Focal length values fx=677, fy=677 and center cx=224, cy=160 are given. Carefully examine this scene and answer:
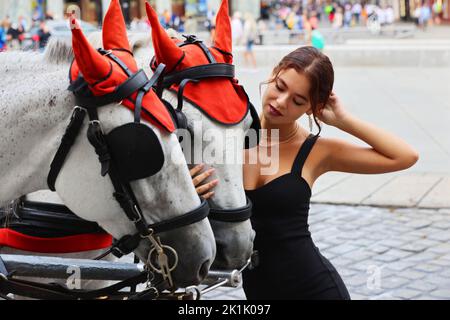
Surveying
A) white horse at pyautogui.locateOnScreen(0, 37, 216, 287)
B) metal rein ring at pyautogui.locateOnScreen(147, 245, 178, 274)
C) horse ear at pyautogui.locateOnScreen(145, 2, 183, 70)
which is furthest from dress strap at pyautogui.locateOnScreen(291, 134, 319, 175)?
metal rein ring at pyautogui.locateOnScreen(147, 245, 178, 274)

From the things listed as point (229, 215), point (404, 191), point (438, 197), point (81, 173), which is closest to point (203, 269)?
point (229, 215)

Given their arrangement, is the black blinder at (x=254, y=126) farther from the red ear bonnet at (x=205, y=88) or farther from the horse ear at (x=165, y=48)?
the horse ear at (x=165, y=48)

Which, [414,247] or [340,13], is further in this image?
[340,13]

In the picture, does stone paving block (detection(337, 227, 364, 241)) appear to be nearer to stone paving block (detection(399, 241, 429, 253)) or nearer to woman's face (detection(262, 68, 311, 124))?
stone paving block (detection(399, 241, 429, 253))

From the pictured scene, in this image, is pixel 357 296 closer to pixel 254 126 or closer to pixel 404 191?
pixel 254 126

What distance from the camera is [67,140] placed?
6.92 ft

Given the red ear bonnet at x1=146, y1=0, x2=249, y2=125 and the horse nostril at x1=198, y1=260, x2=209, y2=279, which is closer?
the horse nostril at x1=198, y1=260, x2=209, y2=279

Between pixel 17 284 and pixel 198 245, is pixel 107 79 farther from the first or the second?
pixel 17 284

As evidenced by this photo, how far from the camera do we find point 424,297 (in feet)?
15.7

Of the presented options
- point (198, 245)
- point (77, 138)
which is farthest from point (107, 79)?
point (198, 245)

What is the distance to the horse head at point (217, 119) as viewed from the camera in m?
2.60

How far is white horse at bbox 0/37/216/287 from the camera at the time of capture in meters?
2.13

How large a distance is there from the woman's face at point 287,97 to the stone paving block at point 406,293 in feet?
7.93

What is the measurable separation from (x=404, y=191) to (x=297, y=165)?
479cm
